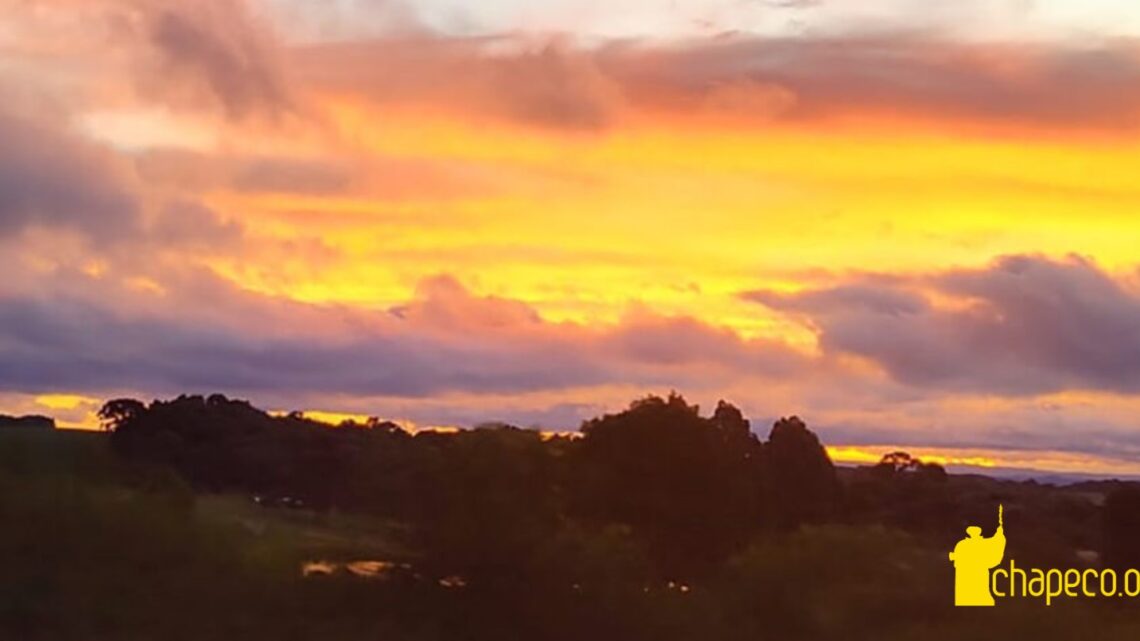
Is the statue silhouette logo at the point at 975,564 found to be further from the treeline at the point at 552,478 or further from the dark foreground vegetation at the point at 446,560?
the treeline at the point at 552,478

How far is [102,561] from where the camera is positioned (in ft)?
84.0

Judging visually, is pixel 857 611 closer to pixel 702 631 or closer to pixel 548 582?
pixel 702 631

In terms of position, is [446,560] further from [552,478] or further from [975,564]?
[975,564]

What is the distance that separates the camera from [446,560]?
2730 cm

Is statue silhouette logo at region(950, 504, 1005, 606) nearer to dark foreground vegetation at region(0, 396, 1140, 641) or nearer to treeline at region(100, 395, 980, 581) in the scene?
dark foreground vegetation at region(0, 396, 1140, 641)

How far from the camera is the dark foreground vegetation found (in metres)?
25.5

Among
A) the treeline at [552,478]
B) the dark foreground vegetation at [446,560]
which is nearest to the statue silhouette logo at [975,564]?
the dark foreground vegetation at [446,560]

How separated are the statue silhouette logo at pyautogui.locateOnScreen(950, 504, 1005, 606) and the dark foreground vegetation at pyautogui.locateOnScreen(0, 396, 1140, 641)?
0.21m

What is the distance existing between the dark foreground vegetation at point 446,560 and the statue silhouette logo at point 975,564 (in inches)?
8.1

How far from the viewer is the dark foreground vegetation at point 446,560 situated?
25.5 meters

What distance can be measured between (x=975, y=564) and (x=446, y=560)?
25.4ft

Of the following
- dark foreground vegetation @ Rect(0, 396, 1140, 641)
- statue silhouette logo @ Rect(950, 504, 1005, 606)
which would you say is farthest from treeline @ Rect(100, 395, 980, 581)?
statue silhouette logo @ Rect(950, 504, 1005, 606)

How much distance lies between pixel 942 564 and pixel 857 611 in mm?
2006

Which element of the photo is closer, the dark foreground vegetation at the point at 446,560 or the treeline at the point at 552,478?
the dark foreground vegetation at the point at 446,560
